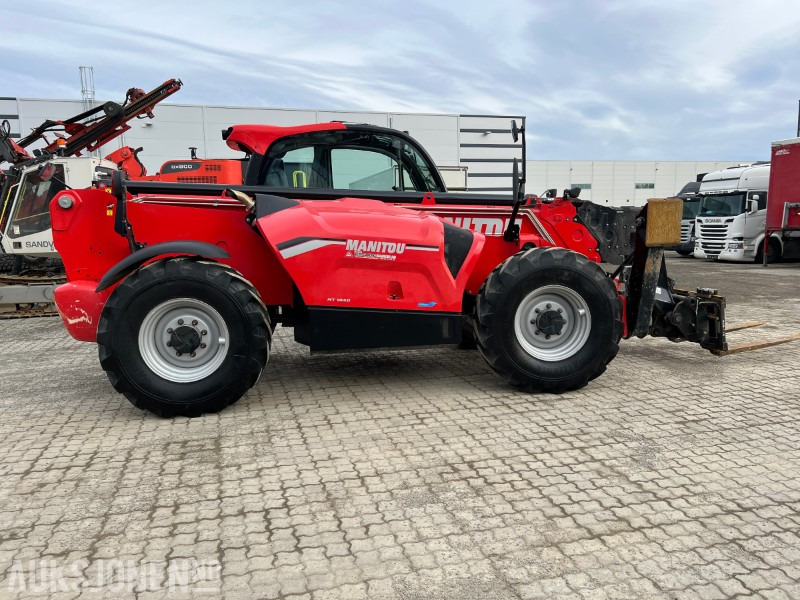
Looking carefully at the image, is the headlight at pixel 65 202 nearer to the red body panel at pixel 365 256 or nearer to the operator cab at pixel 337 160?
the operator cab at pixel 337 160

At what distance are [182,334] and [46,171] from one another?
804 centimetres

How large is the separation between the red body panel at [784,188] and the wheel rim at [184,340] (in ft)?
63.7

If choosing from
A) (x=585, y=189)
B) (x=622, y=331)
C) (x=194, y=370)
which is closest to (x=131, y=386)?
(x=194, y=370)

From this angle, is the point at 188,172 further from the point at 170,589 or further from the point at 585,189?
the point at 585,189

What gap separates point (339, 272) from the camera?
173 inches

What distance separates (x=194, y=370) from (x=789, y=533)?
383 centimetres

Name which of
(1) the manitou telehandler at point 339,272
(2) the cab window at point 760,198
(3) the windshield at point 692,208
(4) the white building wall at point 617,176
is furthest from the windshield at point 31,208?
(4) the white building wall at point 617,176

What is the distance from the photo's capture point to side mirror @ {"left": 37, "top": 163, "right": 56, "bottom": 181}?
1030 cm

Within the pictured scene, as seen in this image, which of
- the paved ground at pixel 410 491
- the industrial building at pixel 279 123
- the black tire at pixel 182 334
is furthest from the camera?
the industrial building at pixel 279 123

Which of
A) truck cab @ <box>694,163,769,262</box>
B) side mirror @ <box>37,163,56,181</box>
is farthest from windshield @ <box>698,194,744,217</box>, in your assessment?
side mirror @ <box>37,163,56,181</box>

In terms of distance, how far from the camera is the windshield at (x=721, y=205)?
2022 cm

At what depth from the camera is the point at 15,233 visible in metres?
10.3

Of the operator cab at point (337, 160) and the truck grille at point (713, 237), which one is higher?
the operator cab at point (337, 160)

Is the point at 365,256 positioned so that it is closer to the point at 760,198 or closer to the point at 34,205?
the point at 34,205
